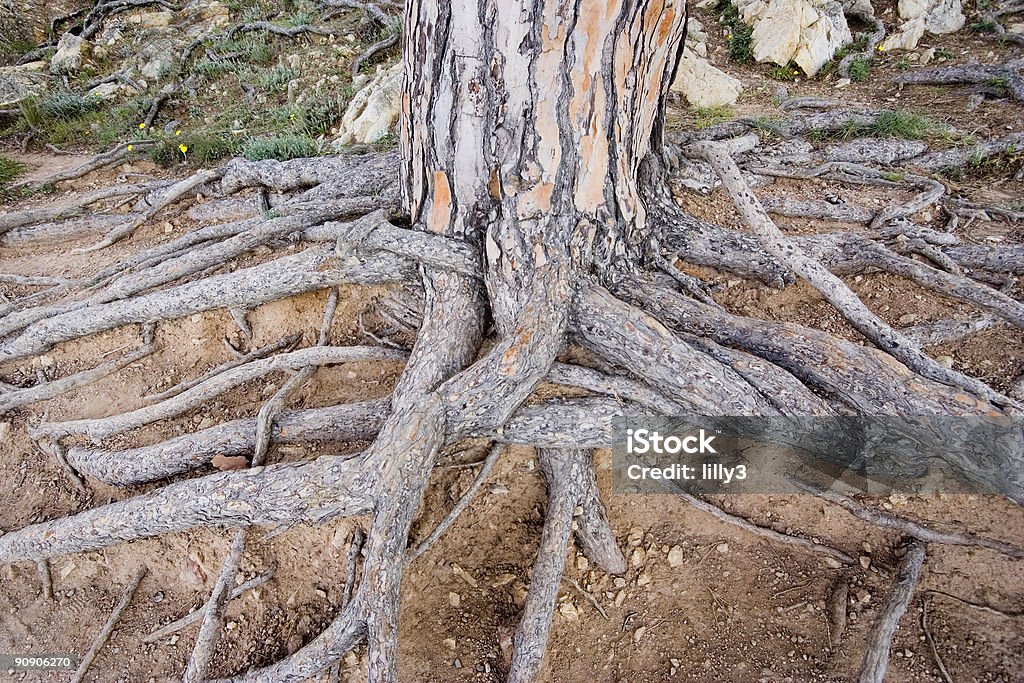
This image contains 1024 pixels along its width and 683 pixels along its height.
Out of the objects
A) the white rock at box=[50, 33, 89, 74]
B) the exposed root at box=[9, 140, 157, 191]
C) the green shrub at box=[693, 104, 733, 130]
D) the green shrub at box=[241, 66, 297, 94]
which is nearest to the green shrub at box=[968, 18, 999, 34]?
the green shrub at box=[693, 104, 733, 130]

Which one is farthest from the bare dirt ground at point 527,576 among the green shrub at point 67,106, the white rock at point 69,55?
the white rock at point 69,55

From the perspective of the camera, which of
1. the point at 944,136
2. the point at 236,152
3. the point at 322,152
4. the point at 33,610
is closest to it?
the point at 33,610

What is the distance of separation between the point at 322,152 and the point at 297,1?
5.07 m

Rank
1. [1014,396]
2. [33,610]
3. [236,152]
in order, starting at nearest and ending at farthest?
[1014,396]
[33,610]
[236,152]

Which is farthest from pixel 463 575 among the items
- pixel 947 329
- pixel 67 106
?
pixel 67 106

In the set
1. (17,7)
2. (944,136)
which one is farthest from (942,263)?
(17,7)

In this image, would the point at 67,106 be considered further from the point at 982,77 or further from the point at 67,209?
the point at 982,77

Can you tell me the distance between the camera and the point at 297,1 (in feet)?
27.4

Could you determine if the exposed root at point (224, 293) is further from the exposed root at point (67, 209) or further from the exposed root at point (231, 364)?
the exposed root at point (67, 209)

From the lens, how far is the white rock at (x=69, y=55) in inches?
296

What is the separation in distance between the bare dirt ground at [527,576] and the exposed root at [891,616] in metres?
0.08

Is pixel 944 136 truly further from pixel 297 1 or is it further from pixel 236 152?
pixel 297 1

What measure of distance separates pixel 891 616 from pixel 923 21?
664 cm

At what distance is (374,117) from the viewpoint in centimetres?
495
